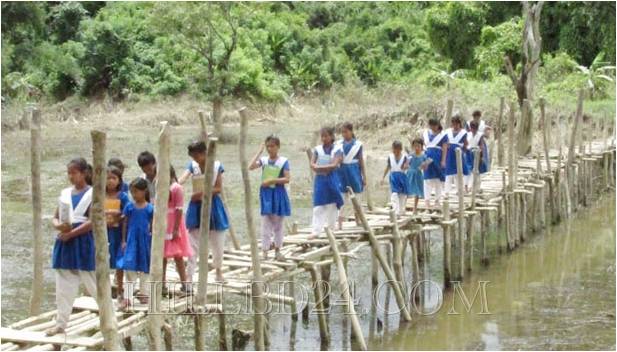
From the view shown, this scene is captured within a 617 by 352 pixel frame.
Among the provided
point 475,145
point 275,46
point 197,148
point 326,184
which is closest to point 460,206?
point 475,145

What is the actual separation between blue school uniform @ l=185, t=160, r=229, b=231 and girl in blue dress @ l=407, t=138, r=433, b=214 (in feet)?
Answer: 14.4

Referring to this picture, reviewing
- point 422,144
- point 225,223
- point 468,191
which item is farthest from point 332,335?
point 468,191

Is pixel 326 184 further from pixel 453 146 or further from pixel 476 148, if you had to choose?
pixel 476 148

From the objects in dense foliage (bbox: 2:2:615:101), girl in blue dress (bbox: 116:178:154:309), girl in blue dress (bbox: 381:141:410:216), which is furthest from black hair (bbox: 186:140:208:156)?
dense foliage (bbox: 2:2:615:101)

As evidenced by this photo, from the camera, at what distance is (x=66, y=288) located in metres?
7.36

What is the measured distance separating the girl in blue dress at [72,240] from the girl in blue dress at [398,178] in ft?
18.7

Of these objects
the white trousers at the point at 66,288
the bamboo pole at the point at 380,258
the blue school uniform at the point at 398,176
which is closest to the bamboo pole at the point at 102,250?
the white trousers at the point at 66,288

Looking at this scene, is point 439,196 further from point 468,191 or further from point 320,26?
point 320,26

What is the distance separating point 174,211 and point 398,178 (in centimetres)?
492

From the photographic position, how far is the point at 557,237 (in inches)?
669

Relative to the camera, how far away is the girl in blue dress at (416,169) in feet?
41.9

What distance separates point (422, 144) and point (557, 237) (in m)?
5.10

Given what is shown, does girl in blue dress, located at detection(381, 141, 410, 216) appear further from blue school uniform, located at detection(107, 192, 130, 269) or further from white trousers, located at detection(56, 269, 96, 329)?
white trousers, located at detection(56, 269, 96, 329)

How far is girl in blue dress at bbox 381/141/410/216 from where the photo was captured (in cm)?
1248
